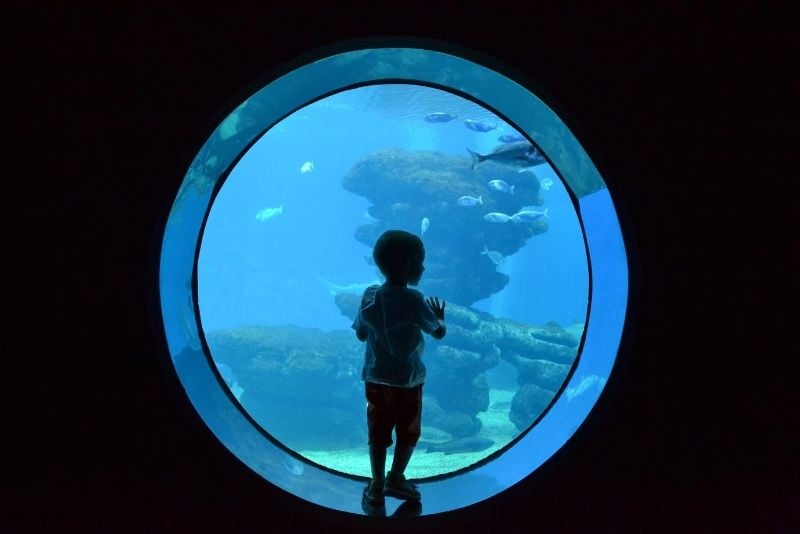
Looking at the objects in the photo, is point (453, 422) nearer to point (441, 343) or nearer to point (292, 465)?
point (441, 343)

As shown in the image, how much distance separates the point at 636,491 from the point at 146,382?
1.80 m

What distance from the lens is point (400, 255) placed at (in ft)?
7.27

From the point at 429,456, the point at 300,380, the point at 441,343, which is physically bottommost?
the point at 429,456

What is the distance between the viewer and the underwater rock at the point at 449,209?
59.1 ft

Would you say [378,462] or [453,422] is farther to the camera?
[453,422]

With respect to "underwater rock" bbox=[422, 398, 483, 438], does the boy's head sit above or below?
below

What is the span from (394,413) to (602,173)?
1.26 metres

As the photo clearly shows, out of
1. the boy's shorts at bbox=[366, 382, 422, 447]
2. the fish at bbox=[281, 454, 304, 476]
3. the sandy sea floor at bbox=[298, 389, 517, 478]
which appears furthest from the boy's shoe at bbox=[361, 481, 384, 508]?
the sandy sea floor at bbox=[298, 389, 517, 478]

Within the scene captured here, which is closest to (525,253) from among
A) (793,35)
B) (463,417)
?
(463,417)

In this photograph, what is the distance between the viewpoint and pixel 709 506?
1881mm

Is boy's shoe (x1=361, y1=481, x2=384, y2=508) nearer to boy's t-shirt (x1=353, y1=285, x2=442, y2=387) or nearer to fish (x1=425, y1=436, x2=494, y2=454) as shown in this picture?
boy's t-shirt (x1=353, y1=285, x2=442, y2=387)

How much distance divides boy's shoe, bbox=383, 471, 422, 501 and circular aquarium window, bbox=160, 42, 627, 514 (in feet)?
0.23

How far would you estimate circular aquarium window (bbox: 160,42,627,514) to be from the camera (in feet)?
6.98

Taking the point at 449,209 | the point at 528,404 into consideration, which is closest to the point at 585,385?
the point at 528,404
